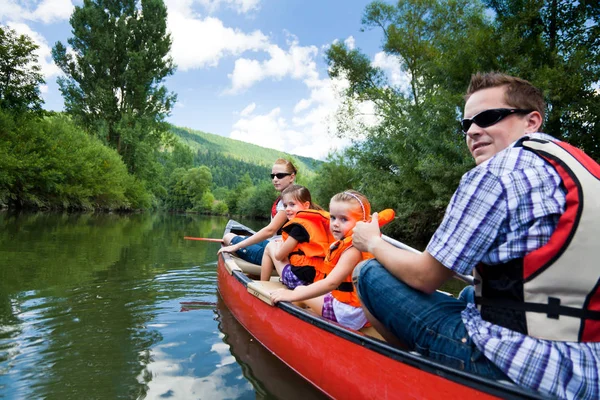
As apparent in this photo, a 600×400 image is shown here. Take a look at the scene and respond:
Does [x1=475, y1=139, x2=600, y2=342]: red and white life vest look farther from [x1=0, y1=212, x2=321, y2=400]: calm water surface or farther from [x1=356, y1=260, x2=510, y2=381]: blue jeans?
[x1=0, y1=212, x2=321, y2=400]: calm water surface

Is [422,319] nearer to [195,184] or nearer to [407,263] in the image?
[407,263]

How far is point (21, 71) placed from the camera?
785 inches

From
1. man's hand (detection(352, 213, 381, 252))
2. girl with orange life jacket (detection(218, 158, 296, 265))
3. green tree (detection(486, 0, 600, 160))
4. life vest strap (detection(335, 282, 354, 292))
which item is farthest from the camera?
green tree (detection(486, 0, 600, 160))

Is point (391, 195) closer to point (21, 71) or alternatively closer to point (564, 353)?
point (564, 353)

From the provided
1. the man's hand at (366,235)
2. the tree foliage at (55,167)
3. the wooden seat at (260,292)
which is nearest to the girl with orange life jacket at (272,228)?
the wooden seat at (260,292)

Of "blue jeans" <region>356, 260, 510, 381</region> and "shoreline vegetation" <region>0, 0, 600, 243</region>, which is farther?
"shoreline vegetation" <region>0, 0, 600, 243</region>

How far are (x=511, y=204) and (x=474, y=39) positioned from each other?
36.7ft

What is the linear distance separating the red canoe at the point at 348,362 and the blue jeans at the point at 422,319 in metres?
0.08

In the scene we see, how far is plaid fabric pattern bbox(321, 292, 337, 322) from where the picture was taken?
9.11 feet

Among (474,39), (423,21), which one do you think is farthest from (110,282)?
(423,21)

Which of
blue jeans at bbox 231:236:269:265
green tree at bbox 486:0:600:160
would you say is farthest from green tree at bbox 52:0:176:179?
blue jeans at bbox 231:236:269:265

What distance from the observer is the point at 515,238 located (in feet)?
4.52

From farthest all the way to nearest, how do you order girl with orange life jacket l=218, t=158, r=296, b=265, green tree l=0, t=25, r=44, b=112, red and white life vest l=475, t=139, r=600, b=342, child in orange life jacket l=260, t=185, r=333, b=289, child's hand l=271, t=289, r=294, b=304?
green tree l=0, t=25, r=44, b=112 → girl with orange life jacket l=218, t=158, r=296, b=265 → child in orange life jacket l=260, t=185, r=333, b=289 → child's hand l=271, t=289, r=294, b=304 → red and white life vest l=475, t=139, r=600, b=342

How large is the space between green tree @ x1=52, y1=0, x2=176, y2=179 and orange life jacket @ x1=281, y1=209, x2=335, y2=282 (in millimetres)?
25729
